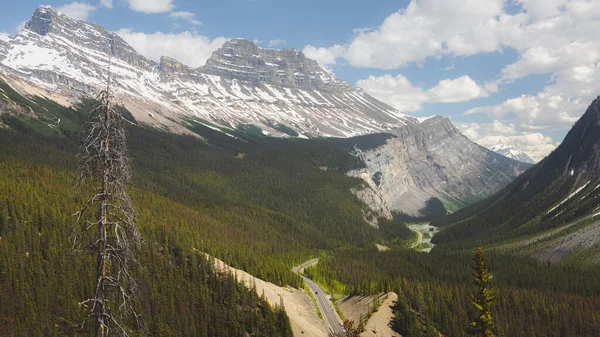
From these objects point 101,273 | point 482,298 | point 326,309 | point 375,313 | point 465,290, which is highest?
point 101,273

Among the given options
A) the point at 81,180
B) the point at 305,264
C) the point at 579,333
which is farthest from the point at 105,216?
the point at 305,264

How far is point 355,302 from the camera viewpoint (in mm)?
103312

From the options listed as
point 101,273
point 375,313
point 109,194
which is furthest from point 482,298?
point 375,313

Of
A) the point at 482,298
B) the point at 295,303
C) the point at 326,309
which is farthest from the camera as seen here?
the point at 326,309

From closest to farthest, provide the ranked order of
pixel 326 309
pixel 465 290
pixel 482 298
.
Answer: pixel 482 298, pixel 326 309, pixel 465 290

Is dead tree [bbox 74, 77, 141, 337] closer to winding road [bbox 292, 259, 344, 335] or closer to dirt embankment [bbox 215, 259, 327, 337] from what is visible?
winding road [bbox 292, 259, 344, 335]

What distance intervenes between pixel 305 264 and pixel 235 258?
1696 inches

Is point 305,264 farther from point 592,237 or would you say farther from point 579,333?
point 592,237

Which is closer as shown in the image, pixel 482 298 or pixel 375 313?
pixel 482 298

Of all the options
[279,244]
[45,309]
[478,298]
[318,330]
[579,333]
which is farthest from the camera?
[279,244]

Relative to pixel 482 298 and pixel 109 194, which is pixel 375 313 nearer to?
pixel 482 298

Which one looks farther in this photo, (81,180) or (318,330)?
(318,330)

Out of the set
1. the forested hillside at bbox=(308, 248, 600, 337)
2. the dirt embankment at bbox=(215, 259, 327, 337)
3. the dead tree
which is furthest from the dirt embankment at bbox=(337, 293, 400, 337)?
the dead tree

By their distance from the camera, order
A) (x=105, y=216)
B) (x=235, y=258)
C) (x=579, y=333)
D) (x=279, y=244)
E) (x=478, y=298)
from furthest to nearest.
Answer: (x=279, y=244) → (x=235, y=258) → (x=579, y=333) → (x=478, y=298) → (x=105, y=216)
